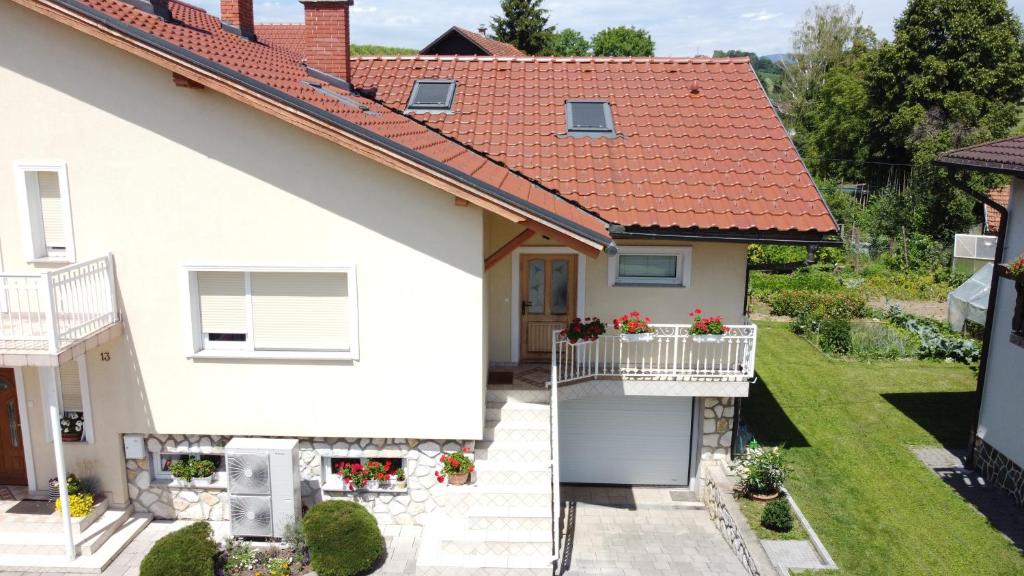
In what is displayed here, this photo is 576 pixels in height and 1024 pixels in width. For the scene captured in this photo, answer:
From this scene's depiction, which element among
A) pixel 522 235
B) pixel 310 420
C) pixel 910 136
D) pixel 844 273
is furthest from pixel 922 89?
pixel 310 420

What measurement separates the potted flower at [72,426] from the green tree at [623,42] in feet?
211

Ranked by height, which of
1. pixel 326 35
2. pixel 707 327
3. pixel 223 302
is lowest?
pixel 707 327

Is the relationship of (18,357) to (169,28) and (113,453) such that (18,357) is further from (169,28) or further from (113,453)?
(169,28)

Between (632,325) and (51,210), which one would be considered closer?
(51,210)

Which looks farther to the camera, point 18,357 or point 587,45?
point 587,45

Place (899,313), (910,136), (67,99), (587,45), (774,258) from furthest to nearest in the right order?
(587,45) < (910,136) < (774,258) < (899,313) < (67,99)

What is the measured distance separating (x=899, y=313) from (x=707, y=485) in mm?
14680

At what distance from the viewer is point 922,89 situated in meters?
34.8

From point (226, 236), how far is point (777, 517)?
9.03 meters

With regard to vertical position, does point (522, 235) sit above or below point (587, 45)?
below

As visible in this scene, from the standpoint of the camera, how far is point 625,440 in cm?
1322

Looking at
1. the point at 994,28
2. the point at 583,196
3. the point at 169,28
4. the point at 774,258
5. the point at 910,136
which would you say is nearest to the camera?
the point at 169,28

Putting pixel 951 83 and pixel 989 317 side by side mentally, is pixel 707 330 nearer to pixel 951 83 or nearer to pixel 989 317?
pixel 989 317

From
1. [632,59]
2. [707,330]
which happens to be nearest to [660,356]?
[707,330]
